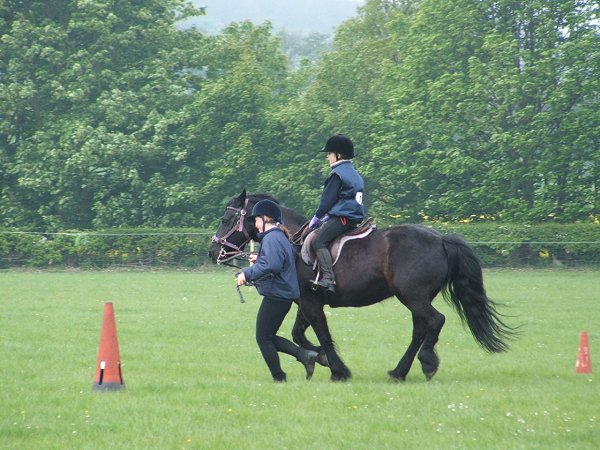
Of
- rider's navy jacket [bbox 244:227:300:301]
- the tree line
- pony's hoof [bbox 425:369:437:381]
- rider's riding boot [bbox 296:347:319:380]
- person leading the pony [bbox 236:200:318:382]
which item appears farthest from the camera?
the tree line

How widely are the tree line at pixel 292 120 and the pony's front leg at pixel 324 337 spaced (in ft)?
92.6

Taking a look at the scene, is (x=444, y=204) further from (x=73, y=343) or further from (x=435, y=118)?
(x=73, y=343)

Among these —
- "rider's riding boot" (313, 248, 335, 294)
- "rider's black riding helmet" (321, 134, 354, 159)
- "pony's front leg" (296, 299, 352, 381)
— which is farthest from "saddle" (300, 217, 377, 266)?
"rider's black riding helmet" (321, 134, 354, 159)

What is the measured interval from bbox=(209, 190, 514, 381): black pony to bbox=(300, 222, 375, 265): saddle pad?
2.4 inches

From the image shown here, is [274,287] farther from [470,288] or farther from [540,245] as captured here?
[540,245]

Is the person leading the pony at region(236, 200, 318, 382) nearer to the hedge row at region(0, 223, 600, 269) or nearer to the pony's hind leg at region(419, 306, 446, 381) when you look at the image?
the pony's hind leg at region(419, 306, 446, 381)

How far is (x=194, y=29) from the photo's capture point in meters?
47.3

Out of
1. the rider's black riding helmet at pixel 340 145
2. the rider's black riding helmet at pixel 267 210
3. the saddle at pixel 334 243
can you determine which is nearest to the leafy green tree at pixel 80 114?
A: the rider's black riding helmet at pixel 340 145

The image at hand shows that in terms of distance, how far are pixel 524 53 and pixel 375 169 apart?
790 cm

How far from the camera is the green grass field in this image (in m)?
8.22

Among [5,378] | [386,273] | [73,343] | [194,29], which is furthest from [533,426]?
[194,29]

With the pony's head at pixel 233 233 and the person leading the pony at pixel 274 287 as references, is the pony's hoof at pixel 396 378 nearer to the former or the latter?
the person leading the pony at pixel 274 287

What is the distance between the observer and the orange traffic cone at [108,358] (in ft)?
33.7

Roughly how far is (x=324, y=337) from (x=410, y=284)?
47.5 inches
